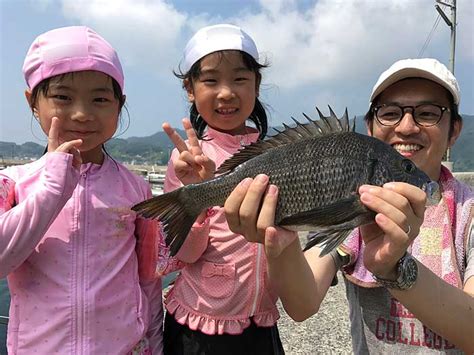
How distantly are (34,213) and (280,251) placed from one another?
1093 mm

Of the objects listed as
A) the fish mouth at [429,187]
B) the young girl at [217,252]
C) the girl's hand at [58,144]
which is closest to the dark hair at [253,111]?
the young girl at [217,252]

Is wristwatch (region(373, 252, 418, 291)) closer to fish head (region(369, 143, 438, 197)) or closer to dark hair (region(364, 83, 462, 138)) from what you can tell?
fish head (region(369, 143, 438, 197))

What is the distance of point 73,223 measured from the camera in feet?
6.87

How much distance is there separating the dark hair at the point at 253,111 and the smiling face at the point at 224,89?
0.03m

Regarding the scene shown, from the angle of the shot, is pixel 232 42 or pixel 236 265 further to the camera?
pixel 232 42

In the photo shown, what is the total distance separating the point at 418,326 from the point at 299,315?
571 mm

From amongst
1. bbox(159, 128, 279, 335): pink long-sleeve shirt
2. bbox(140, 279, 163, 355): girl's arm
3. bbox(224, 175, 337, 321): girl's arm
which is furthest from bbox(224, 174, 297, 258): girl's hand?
bbox(140, 279, 163, 355): girl's arm

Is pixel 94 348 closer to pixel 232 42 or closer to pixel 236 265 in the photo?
pixel 236 265

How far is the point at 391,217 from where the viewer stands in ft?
5.48

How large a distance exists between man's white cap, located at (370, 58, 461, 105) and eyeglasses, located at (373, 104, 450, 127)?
109mm

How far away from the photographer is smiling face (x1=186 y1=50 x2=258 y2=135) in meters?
2.51

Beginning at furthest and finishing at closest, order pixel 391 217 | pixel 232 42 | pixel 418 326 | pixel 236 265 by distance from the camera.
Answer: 1. pixel 232 42
2. pixel 236 265
3. pixel 418 326
4. pixel 391 217

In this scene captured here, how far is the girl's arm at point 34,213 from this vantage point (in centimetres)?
182

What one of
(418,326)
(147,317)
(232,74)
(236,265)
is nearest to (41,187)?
(147,317)
